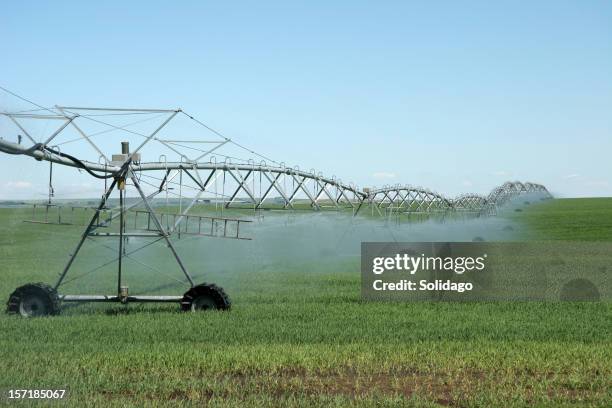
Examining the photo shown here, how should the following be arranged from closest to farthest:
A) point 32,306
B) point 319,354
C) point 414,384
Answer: point 414,384, point 319,354, point 32,306

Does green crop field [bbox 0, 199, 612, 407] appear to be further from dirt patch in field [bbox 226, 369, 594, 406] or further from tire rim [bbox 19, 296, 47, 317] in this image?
tire rim [bbox 19, 296, 47, 317]

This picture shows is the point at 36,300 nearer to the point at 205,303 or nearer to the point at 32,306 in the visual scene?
the point at 32,306

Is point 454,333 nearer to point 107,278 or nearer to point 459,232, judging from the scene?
point 107,278

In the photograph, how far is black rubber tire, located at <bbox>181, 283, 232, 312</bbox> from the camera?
65.4ft

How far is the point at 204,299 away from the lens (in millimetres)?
20094

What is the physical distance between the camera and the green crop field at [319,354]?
12.0m

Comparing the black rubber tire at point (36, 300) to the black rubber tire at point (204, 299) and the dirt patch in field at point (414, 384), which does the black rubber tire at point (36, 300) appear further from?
the dirt patch in field at point (414, 384)

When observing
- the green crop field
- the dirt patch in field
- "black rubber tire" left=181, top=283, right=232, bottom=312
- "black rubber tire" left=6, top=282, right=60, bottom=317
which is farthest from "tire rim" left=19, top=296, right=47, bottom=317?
the dirt patch in field

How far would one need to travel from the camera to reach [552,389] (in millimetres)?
12617

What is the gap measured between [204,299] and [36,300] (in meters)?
4.09

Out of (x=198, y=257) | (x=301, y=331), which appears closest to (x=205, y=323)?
(x=301, y=331)

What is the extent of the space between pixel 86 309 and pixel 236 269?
14.5m

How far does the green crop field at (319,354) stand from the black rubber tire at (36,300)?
472mm

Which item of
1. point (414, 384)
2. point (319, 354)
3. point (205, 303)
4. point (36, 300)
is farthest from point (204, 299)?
point (414, 384)
